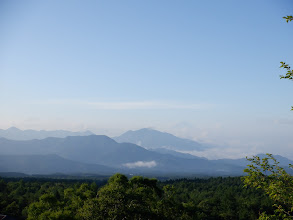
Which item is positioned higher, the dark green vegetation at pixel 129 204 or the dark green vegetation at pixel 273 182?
the dark green vegetation at pixel 273 182

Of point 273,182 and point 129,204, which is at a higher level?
point 273,182

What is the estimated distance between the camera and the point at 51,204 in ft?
124

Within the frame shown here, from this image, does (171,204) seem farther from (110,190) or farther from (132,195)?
(110,190)

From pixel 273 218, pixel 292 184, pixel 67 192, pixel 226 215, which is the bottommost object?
pixel 226 215

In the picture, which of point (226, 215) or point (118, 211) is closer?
point (118, 211)

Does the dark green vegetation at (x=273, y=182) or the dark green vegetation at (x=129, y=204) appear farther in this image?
the dark green vegetation at (x=129, y=204)

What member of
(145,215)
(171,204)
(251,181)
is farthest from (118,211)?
(251,181)

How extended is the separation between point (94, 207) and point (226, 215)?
7256cm

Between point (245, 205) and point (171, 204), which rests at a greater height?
point (171, 204)

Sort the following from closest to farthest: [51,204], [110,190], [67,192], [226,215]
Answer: [110,190] → [51,204] → [67,192] → [226,215]

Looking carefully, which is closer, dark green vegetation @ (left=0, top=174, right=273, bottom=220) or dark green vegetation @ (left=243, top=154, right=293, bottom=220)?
dark green vegetation @ (left=243, top=154, right=293, bottom=220)

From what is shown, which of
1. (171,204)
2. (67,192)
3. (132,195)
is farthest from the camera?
(67,192)

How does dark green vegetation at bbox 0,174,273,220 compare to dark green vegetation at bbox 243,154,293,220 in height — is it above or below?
below

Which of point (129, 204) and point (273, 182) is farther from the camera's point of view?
point (129, 204)
